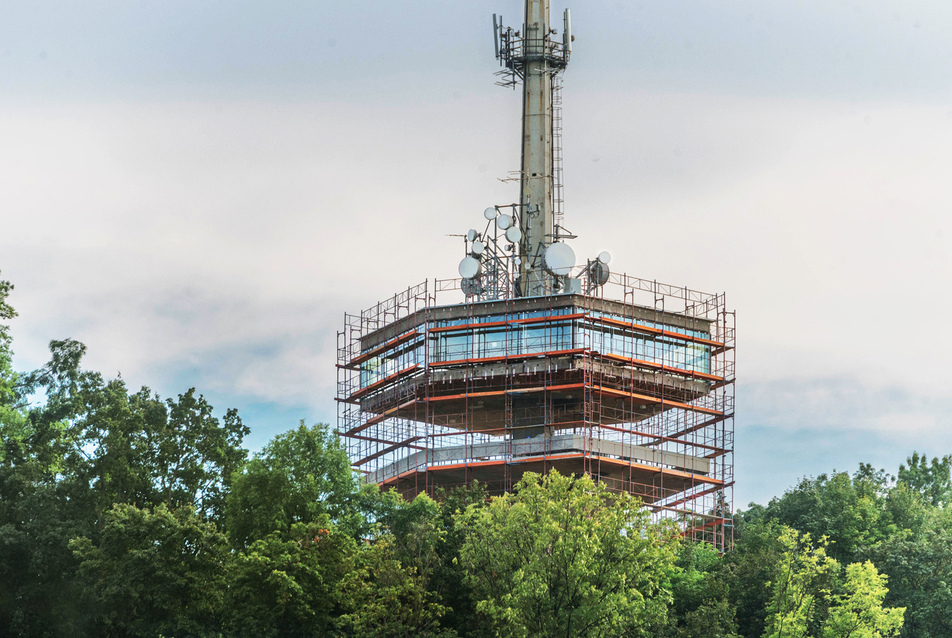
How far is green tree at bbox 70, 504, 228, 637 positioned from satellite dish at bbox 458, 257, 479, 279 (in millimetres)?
31976

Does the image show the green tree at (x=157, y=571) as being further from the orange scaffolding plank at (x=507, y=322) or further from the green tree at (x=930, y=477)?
the green tree at (x=930, y=477)

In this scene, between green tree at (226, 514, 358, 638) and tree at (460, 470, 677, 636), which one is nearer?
tree at (460, 470, 677, 636)

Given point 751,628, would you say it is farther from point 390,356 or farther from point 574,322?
point 390,356

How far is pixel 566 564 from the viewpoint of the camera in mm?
56062

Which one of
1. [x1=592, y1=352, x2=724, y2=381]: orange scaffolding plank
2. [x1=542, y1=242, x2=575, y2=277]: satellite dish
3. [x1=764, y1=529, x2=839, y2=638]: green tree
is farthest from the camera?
[x1=542, y1=242, x2=575, y2=277]: satellite dish

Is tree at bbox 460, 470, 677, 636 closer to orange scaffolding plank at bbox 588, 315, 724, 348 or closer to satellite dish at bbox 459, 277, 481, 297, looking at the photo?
orange scaffolding plank at bbox 588, 315, 724, 348

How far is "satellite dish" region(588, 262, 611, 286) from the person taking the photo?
89.1 m

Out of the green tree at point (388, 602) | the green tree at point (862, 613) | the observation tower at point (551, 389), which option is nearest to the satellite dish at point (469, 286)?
the observation tower at point (551, 389)

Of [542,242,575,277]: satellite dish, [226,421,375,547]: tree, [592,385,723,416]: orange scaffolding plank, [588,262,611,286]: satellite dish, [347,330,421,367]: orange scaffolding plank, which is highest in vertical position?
[542,242,575,277]: satellite dish

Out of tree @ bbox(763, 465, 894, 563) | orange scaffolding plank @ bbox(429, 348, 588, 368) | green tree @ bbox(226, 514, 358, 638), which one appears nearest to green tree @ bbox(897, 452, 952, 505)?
tree @ bbox(763, 465, 894, 563)

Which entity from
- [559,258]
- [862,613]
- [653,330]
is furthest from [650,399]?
→ [862,613]

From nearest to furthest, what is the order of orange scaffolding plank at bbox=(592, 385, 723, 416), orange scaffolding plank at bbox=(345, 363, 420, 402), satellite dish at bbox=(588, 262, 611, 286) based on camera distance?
1. orange scaffolding plank at bbox=(592, 385, 723, 416)
2. orange scaffolding plank at bbox=(345, 363, 420, 402)
3. satellite dish at bbox=(588, 262, 611, 286)

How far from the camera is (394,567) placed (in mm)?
59531

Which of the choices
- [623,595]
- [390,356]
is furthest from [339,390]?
[623,595]
